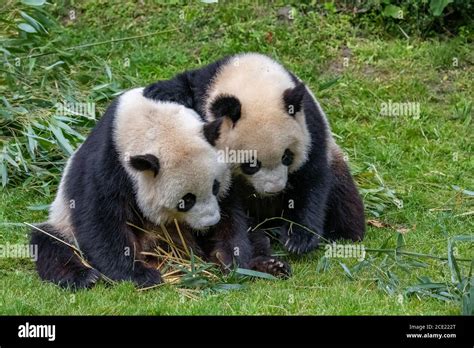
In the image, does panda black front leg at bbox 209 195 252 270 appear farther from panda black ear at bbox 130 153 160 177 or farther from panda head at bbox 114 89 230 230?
panda black ear at bbox 130 153 160 177

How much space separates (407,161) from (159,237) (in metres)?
3.94

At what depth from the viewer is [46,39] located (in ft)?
39.2

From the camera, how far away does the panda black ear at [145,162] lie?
6793 mm

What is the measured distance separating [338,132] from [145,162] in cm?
454

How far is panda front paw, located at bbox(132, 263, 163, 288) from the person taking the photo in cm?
716

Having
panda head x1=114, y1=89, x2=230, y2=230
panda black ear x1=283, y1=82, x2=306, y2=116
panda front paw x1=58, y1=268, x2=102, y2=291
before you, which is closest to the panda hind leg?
panda front paw x1=58, y1=268, x2=102, y2=291

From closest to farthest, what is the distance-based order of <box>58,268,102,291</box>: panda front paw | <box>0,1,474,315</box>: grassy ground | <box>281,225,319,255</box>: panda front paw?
<box>0,1,474,315</box>: grassy ground, <box>58,268,102,291</box>: panda front paw, <box>281,225,319,255</box>: panda front paw

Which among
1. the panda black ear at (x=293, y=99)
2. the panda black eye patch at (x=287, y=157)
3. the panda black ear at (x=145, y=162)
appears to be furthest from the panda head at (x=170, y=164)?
the panda black ear at (x=293, y=99)

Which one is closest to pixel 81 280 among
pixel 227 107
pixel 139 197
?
pixel 139 197

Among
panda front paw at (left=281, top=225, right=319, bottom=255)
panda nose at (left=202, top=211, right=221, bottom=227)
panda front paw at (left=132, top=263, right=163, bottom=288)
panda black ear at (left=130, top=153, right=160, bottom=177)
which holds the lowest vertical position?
panda front paw at (left=132, top=263, right=163, bottom=288)

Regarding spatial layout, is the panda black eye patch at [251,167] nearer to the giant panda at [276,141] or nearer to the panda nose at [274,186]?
the giant panda at [276,141]

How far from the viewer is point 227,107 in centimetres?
743

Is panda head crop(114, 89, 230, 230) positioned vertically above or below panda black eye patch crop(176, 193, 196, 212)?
above

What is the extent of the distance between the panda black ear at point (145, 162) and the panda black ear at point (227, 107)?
814 mm
